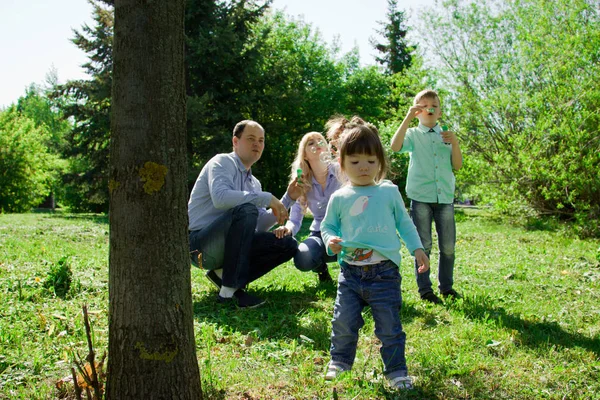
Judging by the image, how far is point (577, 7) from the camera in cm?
1055

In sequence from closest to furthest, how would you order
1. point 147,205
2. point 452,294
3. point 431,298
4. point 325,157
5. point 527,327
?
point 147,205
point 527,327
point 431,298
point 452,294
point 325,157

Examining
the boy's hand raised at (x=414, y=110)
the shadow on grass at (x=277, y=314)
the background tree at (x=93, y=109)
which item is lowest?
the shadow on grass at (x=277, y=314)

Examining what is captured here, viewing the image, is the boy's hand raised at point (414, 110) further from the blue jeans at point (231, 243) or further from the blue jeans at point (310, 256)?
the blue jeans at point (231, 243)

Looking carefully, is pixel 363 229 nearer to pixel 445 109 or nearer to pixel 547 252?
pixel 547 252

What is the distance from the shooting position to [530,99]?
10.9 meters

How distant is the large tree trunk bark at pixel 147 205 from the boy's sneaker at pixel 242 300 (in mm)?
2169

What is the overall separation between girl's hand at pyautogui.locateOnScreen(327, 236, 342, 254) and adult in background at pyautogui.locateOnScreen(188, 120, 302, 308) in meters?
1.60

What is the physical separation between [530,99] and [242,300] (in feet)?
29.6

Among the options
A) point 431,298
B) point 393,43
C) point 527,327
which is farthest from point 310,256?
point 393,43

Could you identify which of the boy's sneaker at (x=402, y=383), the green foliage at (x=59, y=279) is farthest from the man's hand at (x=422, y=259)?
the green foliage at (x=59, y=279)

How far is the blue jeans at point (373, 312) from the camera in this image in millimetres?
2816

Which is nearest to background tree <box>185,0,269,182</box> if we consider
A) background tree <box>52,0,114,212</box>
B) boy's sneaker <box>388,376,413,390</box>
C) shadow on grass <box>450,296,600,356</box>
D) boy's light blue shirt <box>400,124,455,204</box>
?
background tree <box>52,0,114,212</box>

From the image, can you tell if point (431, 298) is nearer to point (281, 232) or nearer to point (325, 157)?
point (281, 232)

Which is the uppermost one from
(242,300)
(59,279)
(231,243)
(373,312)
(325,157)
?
(325,157)
